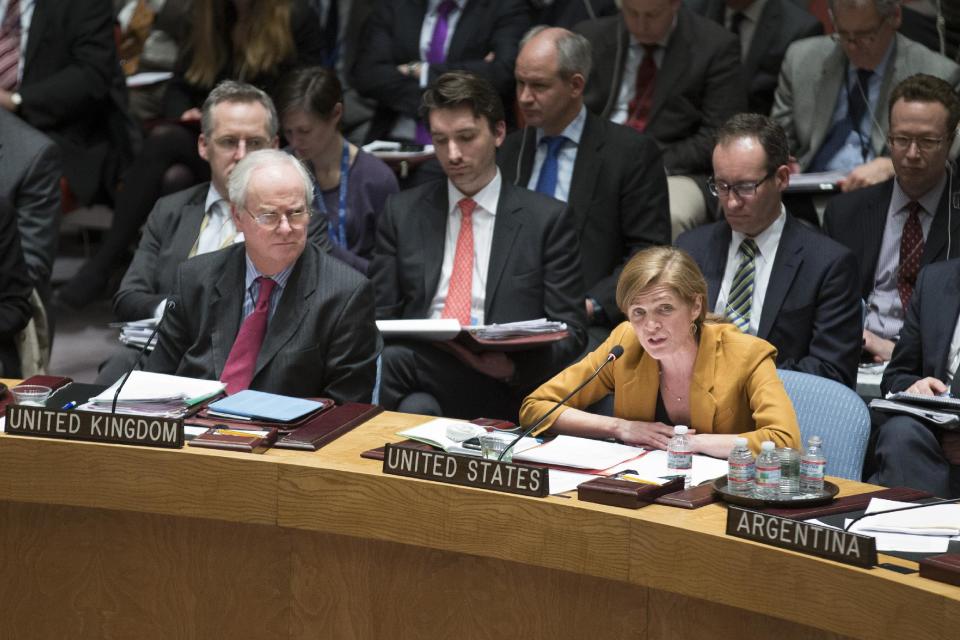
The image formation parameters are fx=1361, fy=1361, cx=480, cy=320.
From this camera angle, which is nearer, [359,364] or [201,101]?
[359,364]

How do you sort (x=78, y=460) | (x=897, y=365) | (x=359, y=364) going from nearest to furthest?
(x=78, y=460)
(x=359, y=364)
(x=897, y=365)

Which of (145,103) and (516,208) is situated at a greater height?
(145,103)

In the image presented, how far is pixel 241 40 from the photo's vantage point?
5082 mm

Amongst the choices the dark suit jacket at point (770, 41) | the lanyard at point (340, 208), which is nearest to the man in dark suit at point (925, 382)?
the dark suit jacket at point (770, 41)

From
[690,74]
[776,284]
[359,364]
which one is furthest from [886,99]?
[359,364]

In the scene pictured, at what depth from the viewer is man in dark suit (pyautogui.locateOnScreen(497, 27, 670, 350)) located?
421 cm

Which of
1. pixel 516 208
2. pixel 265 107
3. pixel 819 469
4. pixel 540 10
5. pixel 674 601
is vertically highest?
pixel 540 10

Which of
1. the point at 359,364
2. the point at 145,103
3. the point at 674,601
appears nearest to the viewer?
the point at 674,601

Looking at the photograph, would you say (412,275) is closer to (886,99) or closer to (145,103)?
(886,99)

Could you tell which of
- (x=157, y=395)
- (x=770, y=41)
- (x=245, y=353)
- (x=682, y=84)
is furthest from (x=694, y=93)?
(x=157, y=395)

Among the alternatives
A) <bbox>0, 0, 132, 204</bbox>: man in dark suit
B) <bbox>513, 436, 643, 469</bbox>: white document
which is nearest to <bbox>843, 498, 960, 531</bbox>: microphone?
<bbox>513, 436, 643, 469</bbox>: white document

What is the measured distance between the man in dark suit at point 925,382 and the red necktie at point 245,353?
1.50m

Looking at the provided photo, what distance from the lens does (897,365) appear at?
3557 millimetres

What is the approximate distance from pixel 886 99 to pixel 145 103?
9.97 feet
